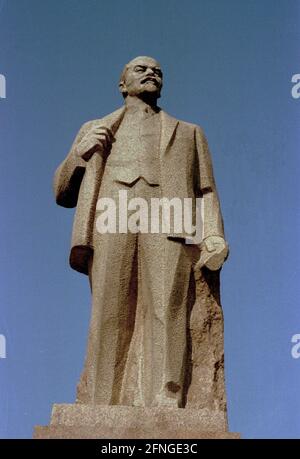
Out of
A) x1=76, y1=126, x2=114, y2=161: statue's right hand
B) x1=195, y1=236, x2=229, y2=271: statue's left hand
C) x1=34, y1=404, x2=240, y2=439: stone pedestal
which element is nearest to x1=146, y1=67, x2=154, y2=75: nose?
x1=76, y1=126, x2=114, y2=161: statue's right hand

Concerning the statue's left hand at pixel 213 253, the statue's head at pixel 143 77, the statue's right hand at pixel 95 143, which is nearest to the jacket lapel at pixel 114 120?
the statue's right hand at pixel 95 143

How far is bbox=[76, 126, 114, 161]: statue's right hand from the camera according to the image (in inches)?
422

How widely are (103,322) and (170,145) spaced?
1955mm

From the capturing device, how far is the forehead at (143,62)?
11.3 m

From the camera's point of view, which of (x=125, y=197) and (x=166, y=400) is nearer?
(x=166, y=400)

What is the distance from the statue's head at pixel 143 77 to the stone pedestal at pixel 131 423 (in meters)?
3.45

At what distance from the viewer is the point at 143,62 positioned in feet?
37.1

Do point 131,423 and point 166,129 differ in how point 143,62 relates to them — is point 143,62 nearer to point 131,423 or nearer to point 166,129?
point 166,129

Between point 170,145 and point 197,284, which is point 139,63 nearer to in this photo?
point 170,145

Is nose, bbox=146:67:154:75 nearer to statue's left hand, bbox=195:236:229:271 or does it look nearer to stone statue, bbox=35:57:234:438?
stone statue, bbox=35:57:234:438

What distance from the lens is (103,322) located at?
1015 centimetres

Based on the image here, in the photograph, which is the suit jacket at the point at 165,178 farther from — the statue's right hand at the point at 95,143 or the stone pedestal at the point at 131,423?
the stone pedestal at the point at 131,423
